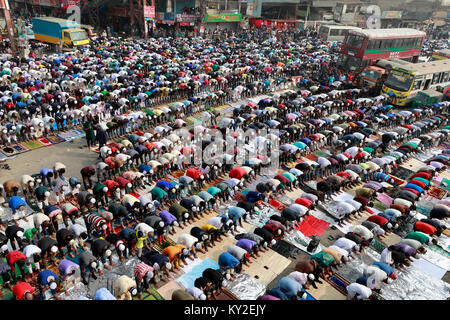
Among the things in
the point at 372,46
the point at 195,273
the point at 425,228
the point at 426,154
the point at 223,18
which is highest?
the point at 223,18

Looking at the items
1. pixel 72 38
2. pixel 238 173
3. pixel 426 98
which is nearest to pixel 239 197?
pixel 238 173

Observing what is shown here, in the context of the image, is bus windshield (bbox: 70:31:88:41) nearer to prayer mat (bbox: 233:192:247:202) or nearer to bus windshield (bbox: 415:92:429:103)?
prayer mat (bbox: 233:192:247:202)

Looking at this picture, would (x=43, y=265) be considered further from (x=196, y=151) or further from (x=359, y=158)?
(x=359, y=158)

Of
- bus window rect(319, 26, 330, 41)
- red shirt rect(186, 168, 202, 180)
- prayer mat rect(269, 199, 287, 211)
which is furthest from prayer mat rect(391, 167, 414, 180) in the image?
bus window rect(319, 26, 330, 41)

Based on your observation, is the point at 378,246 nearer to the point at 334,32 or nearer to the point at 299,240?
the point at 299,240

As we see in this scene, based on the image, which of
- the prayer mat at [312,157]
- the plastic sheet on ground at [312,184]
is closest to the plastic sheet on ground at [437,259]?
the plastic sheet on ground at [312,184]
